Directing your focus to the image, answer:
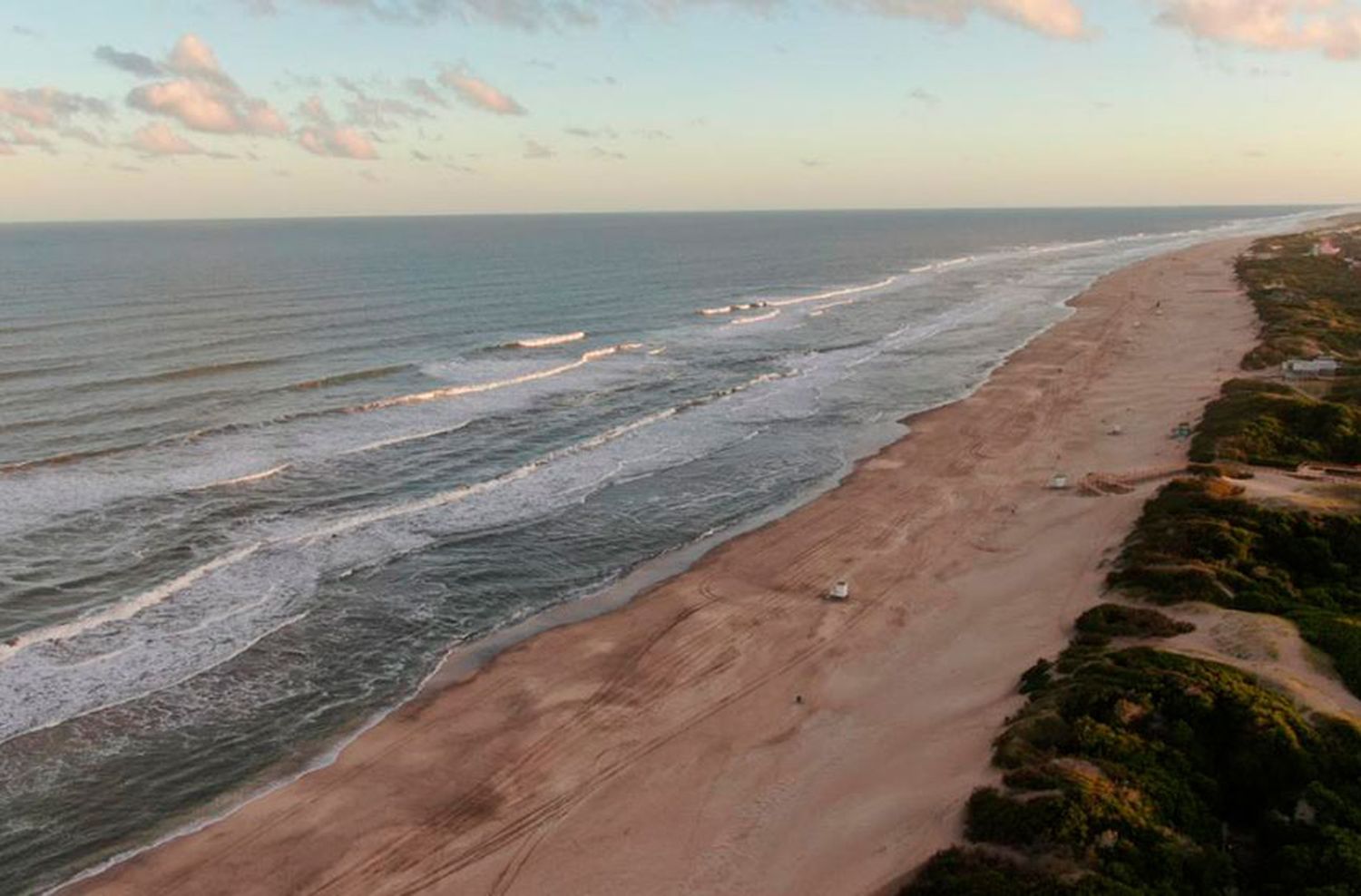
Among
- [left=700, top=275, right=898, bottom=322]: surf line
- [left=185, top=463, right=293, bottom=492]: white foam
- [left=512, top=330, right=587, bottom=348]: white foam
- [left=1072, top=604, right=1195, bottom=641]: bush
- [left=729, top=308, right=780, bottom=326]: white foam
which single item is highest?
[left=700, top=275, right=898, bottom=322]: surf line

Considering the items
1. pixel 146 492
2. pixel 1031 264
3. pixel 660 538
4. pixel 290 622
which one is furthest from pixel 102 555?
pixel 1031 264

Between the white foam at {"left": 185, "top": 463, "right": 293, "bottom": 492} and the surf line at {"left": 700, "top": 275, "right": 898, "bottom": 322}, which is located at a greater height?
the surf line at {"left": 700, "top": 275, "right": 898, "bottom": 322}

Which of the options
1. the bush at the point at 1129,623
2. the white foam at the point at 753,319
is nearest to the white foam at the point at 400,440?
the bush at the point at 1129,623

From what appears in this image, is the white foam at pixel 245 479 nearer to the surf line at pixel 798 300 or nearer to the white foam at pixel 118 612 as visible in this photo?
the white foam at pixel 118 612

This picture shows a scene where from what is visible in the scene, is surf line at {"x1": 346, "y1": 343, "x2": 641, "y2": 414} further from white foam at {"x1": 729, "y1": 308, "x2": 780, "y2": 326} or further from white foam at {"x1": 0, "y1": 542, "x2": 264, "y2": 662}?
white foam at {"x1": 0, "y1": 542, "x2": 264, "y2": 662}

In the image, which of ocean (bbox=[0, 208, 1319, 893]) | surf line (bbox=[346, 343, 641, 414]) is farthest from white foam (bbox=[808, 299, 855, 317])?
surf line (bbox=[346, 343, 641, 414])

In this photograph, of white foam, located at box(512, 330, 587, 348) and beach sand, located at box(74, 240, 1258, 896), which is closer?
beach sand, located at box(74, 240, 1258, 896)

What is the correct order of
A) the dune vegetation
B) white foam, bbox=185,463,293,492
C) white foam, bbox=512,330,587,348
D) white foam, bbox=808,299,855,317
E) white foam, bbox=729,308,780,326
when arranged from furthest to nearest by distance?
white foam, bbox=808,299,855,317 → white foam, bbox=729,308,780,326 → white foam, bbox=512,330,587,348 → white foam, bbox=185,463,293,492 → the dune vegetation

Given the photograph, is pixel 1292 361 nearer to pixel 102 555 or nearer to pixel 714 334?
pixel 714 334
